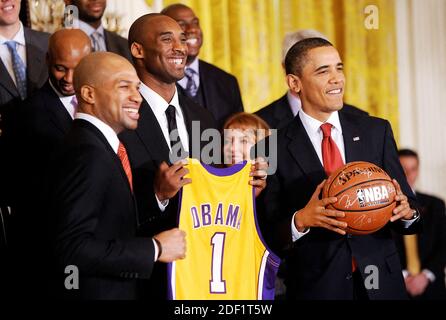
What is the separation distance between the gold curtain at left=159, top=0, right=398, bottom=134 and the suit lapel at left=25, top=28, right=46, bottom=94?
1366 mm

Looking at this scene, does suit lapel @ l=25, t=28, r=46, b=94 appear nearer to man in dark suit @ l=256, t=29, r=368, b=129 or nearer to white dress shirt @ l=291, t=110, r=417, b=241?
man in dark suit @ l=256, t=29, r=368, b=129

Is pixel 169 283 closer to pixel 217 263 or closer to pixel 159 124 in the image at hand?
pixel 217 263

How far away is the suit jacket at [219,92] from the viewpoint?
4.56 meters

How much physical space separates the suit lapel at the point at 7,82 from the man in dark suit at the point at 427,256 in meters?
2.29

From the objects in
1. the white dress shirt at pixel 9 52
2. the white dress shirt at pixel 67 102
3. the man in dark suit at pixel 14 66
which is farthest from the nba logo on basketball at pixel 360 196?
the white dress shirt at pixel 9 52

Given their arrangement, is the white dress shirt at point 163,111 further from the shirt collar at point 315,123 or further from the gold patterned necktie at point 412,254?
the gold patterned necktie at point 412,254

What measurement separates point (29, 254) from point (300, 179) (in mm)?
1162

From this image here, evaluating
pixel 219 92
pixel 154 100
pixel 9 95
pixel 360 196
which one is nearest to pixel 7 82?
pixel 9 95

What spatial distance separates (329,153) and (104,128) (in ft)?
2.99

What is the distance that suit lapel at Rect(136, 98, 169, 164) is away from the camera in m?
3.61

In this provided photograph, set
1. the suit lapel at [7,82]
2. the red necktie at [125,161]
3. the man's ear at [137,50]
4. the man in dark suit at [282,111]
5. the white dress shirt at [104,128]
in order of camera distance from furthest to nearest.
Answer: the man in dark suit at [282,111] < the suit lapel at [7,82] < the man's ear at [137,50] < the red necktie at [125,161] < the white dress shirt at [104,128]

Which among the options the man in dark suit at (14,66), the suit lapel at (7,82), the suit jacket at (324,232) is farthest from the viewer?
the suit lapel at (7,82)

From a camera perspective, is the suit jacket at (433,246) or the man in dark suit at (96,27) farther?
the suit jacket at (433,246)
